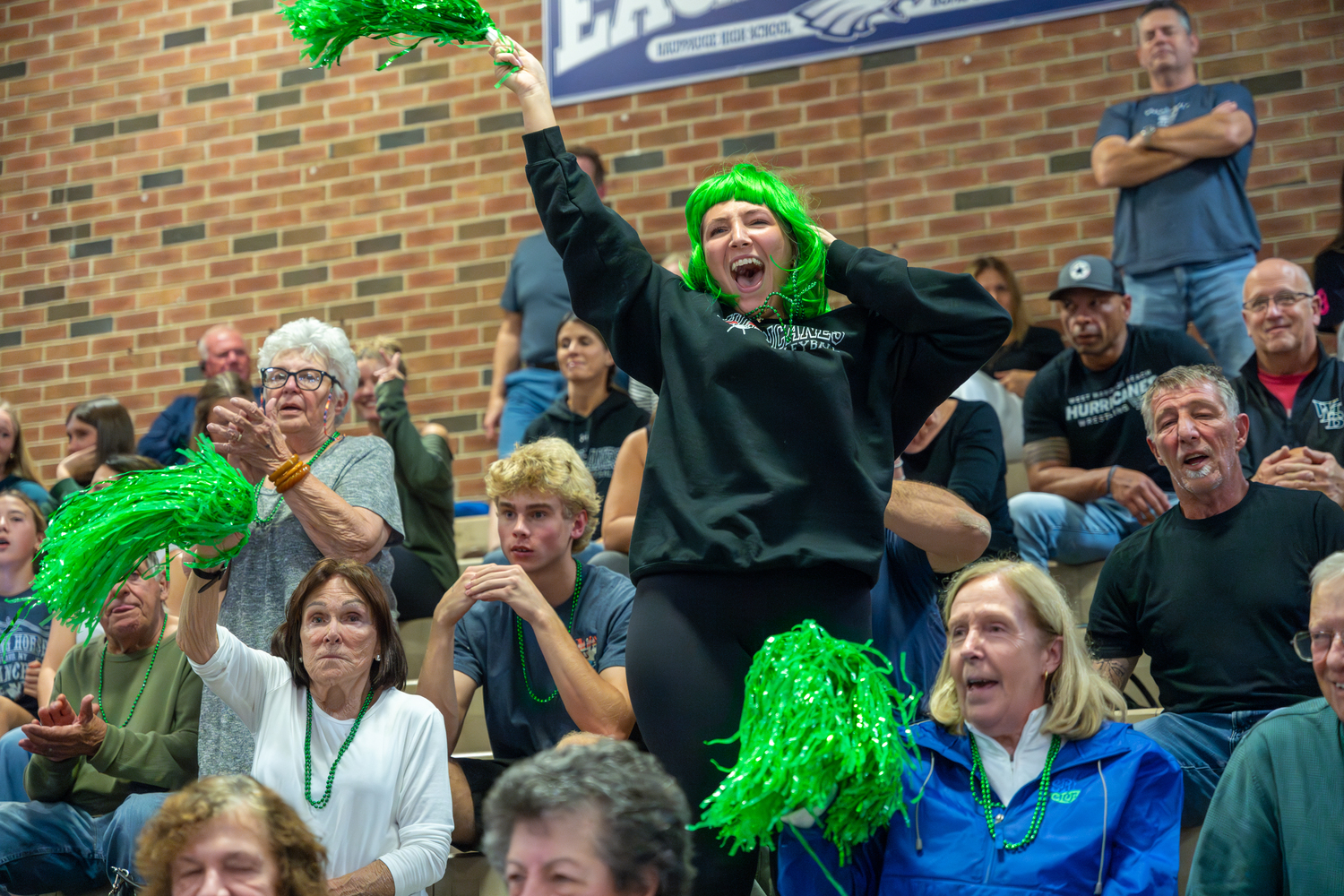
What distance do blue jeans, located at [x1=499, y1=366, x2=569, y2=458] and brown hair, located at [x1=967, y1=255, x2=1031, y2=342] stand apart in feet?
4.95

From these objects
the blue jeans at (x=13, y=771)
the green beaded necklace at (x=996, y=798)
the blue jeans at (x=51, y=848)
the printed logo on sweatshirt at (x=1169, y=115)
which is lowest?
the blue jeans at (x=51, y=848)

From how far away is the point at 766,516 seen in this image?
5.52ft

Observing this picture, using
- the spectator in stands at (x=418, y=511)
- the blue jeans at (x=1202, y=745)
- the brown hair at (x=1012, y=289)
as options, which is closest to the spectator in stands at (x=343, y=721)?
the spectator in stands at (x=418, y=511)

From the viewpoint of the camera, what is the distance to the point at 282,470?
256 centimetres

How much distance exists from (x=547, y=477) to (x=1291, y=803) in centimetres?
159

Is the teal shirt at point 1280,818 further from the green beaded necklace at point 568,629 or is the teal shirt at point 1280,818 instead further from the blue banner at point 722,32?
the blue banner at point 722,32

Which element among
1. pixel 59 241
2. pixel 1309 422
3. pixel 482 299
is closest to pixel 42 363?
pixel 59 241

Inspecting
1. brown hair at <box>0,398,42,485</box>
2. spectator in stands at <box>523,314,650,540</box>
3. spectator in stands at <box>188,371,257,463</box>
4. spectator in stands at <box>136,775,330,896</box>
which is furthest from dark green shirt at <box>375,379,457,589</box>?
spectator in stands at <box>136,775,330,896</box>

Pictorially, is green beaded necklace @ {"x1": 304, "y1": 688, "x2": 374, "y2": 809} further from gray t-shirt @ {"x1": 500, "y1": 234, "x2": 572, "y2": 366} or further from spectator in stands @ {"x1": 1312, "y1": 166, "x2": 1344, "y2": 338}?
spectator in stands @ {"x1": 1312, "y1": 166, "x2": 1344, "y2": 338}

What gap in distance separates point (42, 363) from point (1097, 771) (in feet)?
19.5

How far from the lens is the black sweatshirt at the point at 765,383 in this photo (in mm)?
1688

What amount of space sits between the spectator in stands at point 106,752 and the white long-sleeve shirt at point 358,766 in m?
0.31

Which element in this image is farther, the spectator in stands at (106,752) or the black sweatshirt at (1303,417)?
the black sweatshirt at (1303,417)

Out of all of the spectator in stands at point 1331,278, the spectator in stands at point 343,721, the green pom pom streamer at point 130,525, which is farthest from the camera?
the spectator in stands at point 1331,278
